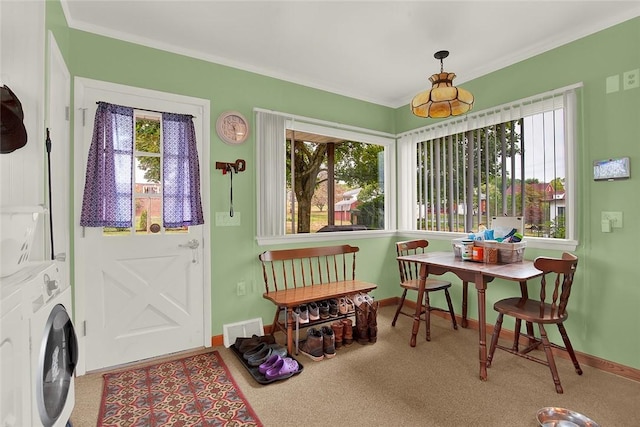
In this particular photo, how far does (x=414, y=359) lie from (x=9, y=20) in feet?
10.3

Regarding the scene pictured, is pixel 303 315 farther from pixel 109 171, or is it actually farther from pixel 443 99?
pixel 443 99

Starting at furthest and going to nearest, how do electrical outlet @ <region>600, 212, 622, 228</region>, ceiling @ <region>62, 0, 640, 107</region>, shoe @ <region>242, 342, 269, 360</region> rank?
shoe @ <region>242, 342, 269, 360</region> < electrical outlet @ <region>600, 212, 622, 228</region> < ceiling @ <region>62, 0, 640, 107</region>

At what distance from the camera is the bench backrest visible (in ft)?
10.2

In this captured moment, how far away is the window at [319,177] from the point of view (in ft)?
10.3

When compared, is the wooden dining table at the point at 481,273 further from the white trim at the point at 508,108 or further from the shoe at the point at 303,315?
the white trim at the point at 508,108

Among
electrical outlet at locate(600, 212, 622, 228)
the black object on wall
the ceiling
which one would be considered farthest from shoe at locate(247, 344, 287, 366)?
electrical outlet at locate(600, 212, 622, 228)

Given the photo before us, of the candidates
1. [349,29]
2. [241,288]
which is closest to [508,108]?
[349,29]

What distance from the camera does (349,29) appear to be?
99.1 inches

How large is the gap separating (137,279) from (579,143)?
3.68 metres

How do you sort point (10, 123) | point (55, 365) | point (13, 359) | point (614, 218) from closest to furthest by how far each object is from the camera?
point (13, 359) → point (10, 123) → point (55, 365) → point (614, 218)

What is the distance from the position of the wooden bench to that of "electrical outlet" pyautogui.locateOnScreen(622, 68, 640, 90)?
8.24 feet

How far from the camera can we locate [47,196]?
74.2 inches

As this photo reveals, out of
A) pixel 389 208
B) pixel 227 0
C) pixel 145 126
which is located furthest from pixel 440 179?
pixel 145 126

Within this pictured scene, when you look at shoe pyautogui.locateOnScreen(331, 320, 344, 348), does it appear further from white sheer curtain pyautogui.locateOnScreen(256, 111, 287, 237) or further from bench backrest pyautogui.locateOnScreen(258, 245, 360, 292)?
white sheer curtain pyautogui.locateOnScreen(256, 111, 287, 237)
